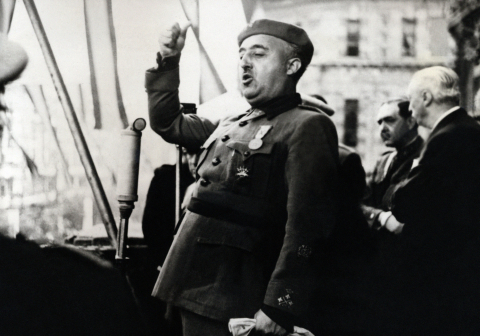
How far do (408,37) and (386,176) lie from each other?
849 mm

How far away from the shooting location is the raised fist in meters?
2.96

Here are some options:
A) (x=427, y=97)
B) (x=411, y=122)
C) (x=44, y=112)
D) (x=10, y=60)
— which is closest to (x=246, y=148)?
(x=411, y=122)

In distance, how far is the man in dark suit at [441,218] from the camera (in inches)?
116

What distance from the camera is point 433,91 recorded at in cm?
310

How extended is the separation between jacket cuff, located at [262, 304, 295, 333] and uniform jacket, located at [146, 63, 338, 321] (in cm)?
9

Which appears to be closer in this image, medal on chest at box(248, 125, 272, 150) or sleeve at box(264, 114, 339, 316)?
sleeve at box(264, 114, 339, 316)

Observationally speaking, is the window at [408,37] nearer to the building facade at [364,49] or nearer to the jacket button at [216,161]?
the building facade at [364,49]

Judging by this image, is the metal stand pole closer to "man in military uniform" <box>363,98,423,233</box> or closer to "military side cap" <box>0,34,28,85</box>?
"military side cap" <box>0,34,28,85</box>

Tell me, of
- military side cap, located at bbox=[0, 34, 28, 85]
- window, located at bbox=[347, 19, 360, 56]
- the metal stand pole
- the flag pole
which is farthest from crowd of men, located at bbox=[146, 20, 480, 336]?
military side cap, located at bbox=[0, 34, 28, 85]

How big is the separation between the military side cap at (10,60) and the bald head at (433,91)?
2.40m

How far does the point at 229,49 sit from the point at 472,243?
5.98 ft

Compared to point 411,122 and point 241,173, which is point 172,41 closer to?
point 241,173

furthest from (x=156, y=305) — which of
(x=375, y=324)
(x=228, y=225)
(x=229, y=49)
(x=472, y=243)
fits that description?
(x=472, y=243)

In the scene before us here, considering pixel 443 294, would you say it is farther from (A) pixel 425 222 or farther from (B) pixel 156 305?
(B) pixel 156 305
